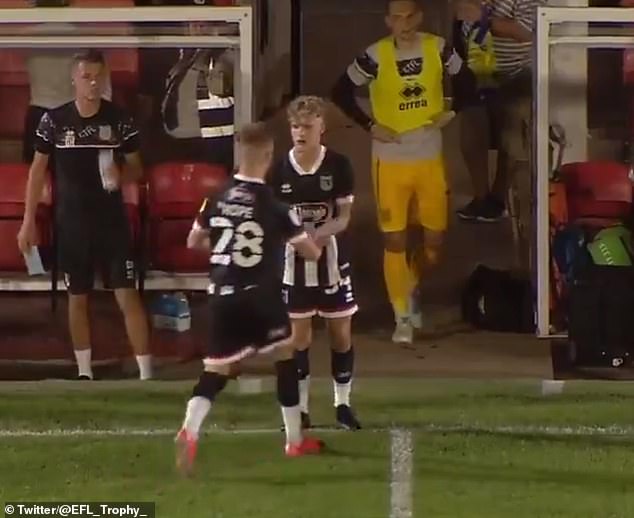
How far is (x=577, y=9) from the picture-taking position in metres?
8.73

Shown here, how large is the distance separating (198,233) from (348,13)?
10895 mm

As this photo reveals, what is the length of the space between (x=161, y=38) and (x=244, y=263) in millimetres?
2741

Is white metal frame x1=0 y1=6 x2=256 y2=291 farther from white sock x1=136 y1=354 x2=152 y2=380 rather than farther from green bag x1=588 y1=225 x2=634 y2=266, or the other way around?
green bag x1=588 y1=225 x2=634 y2=266

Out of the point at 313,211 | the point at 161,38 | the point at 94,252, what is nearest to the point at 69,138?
the point at 94,252

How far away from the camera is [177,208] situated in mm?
8945

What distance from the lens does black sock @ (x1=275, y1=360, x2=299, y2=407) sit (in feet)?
21.8

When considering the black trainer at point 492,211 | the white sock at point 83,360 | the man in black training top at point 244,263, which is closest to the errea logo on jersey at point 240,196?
the man in black training top at point 244,263

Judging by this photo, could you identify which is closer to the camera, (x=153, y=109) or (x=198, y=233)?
(x=198, y=233)

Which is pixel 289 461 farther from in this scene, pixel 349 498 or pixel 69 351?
pixel 69 351

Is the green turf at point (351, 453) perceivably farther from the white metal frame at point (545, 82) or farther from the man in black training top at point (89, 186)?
the white metal frame at point (545, 82)

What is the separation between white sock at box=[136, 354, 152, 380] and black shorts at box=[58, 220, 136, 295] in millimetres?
396

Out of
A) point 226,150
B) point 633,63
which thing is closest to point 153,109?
point 226,150

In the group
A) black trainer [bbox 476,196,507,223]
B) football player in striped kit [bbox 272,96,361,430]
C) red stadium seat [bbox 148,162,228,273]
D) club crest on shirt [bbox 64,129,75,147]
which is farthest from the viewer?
black trainer [bbox 476,196,507,223]

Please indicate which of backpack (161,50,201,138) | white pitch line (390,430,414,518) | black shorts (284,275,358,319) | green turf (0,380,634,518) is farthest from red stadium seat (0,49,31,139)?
white pitch line (390,430,414,518)
